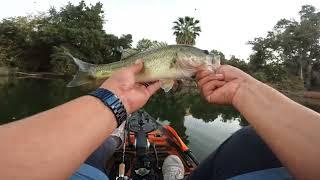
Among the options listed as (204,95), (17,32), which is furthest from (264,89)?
(17,32)

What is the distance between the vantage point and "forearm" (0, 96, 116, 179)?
1.39 metres

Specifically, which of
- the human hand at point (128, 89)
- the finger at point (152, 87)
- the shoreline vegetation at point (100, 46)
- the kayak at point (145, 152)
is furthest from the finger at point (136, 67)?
the shoreline vegetation at point (100, 46)

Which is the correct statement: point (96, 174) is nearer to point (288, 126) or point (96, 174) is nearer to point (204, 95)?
point (204, 95)

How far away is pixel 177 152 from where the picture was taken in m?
8.52

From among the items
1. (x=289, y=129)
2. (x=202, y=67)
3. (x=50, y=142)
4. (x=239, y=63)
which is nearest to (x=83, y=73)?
(x=202, y=67)

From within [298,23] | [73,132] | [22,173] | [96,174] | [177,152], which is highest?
[298,23]

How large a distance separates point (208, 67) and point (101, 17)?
59.6 meters

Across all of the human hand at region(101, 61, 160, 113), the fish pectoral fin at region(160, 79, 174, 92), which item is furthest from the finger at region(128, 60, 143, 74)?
the fish pectoral fin at region(160, 79, 174, 92)

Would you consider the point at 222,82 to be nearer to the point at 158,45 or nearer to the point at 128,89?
the point at 128,89

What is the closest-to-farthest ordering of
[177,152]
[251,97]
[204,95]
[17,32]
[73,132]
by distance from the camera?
[73,132] → [251,97] → [204,95] → [177,152] → [17,32]

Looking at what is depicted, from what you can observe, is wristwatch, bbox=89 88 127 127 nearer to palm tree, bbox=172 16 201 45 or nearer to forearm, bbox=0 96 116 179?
forearm, bbox=0 96 116 179

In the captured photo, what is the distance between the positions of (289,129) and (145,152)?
483 centimetres

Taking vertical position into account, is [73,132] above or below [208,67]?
below

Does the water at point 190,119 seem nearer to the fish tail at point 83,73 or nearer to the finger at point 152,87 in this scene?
the fish tail at point 83,73
